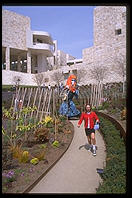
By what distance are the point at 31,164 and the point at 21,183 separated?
2.40ft

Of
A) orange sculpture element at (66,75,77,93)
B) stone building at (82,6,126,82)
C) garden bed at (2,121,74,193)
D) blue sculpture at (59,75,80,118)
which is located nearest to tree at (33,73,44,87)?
stone building at (82,6,126,82)

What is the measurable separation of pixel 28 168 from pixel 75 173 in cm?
90

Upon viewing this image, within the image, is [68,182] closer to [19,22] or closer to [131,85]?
[131,85]

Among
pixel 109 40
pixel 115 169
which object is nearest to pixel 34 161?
pixel 115 169

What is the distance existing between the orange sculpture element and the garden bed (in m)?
3.15

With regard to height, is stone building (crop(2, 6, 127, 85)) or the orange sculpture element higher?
stone building (crop(2, 6, 127, 85))

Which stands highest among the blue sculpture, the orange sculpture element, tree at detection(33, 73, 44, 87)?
tree at detection(33, 73, 44, 87)

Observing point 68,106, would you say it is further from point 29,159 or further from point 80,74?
point 80,74

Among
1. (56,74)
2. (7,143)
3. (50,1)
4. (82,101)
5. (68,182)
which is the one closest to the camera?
(50,1)

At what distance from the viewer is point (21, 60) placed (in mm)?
38000

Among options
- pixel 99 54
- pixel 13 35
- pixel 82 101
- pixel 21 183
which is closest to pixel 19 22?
pixel 13 35

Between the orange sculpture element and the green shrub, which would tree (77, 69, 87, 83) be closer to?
the orange sculpture element

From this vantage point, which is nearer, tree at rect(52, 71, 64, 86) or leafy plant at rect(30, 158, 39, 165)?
leafy plant at rect(30, 158, 39, 165)

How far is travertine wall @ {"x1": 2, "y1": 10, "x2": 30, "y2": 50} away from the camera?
28.9 meters
